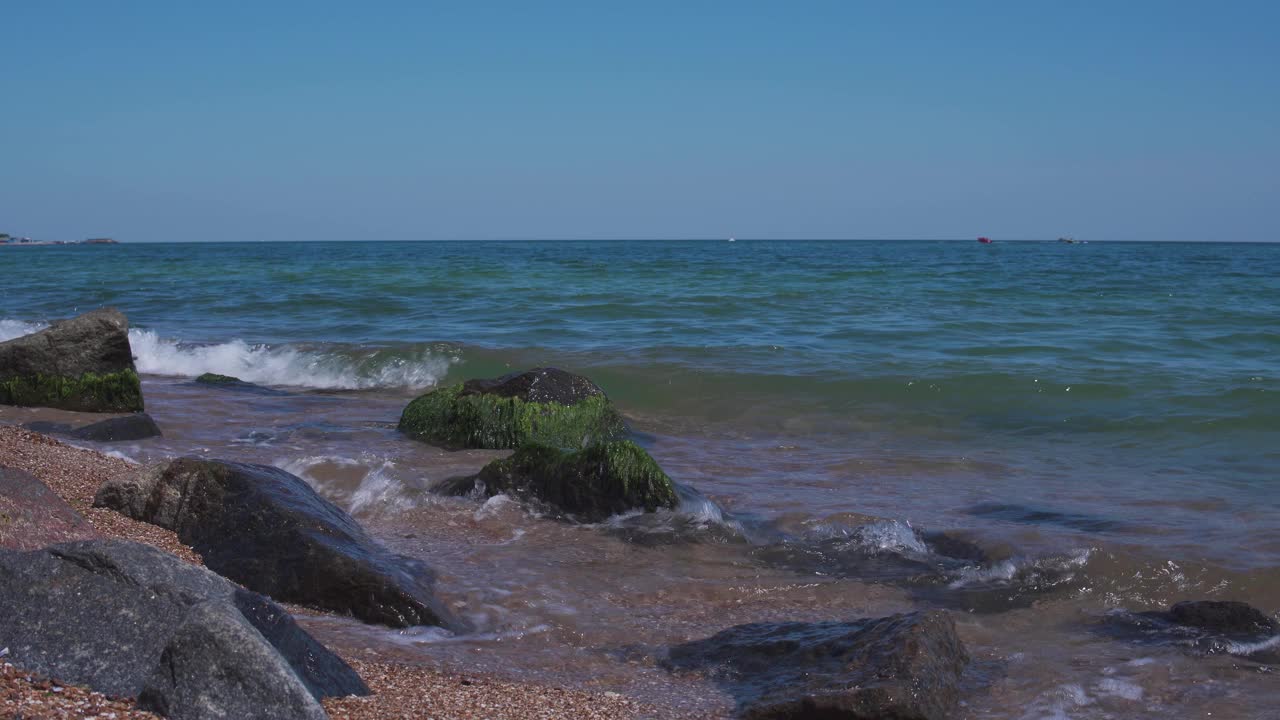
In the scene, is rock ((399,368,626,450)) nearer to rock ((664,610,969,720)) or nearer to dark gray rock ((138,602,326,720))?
rock ((664,610,969,720))

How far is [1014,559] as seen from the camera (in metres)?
6.44

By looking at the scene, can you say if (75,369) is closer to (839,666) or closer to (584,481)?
(584,481)

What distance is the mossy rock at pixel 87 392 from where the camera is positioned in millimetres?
10375

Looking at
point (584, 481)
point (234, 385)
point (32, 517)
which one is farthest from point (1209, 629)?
point (234, 385)

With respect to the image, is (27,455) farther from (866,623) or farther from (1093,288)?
(1093,288)

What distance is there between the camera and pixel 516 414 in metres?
9.52

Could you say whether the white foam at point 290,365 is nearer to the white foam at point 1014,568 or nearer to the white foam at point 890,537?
the white foam at point 890,537

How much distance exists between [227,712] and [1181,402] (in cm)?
1119

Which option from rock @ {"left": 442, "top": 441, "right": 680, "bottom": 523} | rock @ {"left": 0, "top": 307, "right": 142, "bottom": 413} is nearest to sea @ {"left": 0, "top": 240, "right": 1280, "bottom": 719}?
rock @ {"left": 442, "top": 441, "right": 680, "bottom": 523}

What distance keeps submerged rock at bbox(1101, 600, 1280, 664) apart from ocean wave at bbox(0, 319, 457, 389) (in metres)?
10.3

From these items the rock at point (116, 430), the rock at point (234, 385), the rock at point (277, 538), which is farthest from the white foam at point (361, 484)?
the rock at point (234, 385)

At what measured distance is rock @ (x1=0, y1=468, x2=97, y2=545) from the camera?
455 cm

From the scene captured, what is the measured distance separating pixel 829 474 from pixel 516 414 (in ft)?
8.65

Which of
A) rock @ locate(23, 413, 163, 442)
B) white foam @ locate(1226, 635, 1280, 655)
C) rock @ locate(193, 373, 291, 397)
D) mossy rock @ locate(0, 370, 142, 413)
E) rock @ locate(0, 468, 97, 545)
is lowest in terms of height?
white foam @ locate(1226, 635, 1280, 655)
